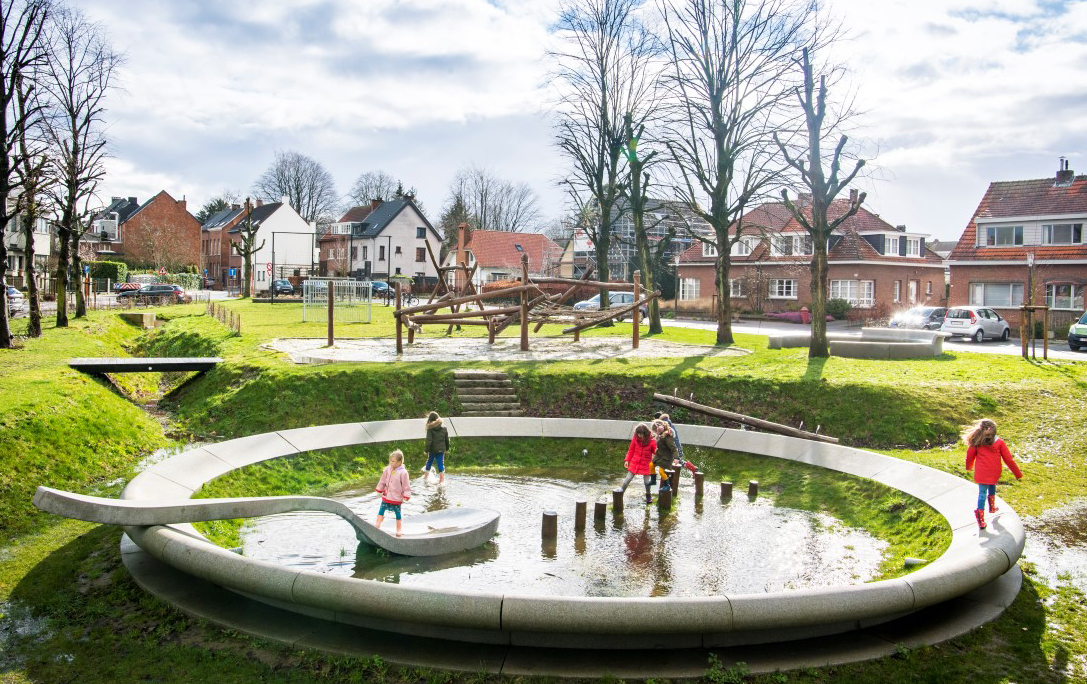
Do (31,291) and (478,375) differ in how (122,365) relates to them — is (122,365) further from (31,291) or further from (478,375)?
(31,291)

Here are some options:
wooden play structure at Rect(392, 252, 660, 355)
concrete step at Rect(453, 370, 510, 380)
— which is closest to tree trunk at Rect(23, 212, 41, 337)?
wooden play structure at Rect(392, 252, 660, 355)

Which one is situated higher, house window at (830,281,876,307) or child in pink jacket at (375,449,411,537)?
house window at (830,281,876,307)

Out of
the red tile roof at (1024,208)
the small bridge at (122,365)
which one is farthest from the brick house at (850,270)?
the small bridge at (122,365)

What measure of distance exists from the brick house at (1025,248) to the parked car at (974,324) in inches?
238

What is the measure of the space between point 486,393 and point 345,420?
3.50 metres

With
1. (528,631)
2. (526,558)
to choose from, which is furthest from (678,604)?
(526,558)

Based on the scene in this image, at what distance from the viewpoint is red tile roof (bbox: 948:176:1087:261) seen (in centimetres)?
4291

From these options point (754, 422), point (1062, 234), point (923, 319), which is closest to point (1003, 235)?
point (1062, 234)

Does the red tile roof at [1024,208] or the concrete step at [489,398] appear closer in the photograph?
the concrete step at [489,398]

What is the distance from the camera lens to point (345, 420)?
17859 mm

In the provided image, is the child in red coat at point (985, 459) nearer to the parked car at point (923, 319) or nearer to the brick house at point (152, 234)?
the parked car at point (923, 319)

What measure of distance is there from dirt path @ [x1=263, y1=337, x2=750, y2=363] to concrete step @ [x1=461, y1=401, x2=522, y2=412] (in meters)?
3.68

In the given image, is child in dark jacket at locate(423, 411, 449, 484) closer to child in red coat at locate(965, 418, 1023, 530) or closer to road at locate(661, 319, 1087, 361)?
child in red coat at locate(965, 418, 1023, 530)

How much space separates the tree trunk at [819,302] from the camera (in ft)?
77.0
